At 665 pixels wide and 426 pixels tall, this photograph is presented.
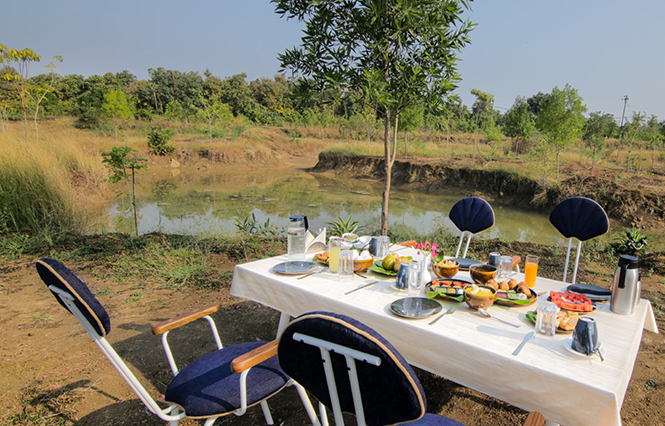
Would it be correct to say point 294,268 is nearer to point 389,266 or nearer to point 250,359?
point 389,266

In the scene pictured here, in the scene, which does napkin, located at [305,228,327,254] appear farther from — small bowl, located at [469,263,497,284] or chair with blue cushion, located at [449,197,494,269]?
chair with blue cushion, located at [449,197,494,269]

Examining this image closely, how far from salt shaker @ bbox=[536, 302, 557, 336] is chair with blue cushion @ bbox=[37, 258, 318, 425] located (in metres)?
0.92

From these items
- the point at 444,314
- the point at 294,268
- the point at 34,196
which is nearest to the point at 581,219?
the point at 444,314

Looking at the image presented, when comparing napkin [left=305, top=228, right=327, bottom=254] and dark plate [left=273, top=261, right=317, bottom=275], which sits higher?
napkin [left=305, top=228, right=327, bottom=254]

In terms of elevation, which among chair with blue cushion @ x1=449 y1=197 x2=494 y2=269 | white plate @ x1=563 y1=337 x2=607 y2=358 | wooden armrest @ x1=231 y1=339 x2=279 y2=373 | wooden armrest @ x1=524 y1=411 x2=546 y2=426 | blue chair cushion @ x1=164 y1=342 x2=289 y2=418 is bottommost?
blue chair cushion @ x1=164 y1=342 x2=289 y2=418

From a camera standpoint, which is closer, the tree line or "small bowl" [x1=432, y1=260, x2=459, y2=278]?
"small bowl" [x1=432, y1=260, x2=459, y2=278]

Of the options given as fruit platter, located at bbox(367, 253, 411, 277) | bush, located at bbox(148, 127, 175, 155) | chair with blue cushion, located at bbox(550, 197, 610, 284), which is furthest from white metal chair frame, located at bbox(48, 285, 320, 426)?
bush, located at bbox(148, 127, 175, 155)

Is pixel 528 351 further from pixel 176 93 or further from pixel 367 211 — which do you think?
pixel 176 93

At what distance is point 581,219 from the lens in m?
2.72

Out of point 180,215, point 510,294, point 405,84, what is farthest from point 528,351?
point 180,215

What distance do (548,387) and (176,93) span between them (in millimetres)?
41296

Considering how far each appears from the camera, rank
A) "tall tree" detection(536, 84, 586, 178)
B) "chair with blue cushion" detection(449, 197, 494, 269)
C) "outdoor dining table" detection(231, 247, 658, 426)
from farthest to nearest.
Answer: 1. "tall tree" detection(536, 84, 586, 178)
2. "chair with blue cushion" detection(449, 197, 494, 269)
3. "outdoor dining table" detection(231, 247, 658, 426)

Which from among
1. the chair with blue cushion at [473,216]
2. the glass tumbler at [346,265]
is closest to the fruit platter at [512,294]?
the glass tumbler at [346,265]

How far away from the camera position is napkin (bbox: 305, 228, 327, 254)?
8.16 ft
